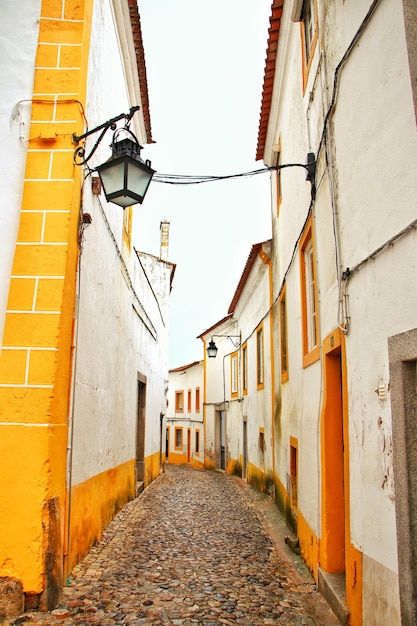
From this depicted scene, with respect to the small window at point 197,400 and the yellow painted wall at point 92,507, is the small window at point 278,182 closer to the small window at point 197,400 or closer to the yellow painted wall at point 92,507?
the yellow painted wall at point 92,507

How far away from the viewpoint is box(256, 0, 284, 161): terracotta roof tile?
745 cm

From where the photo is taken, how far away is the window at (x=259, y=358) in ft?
41.8

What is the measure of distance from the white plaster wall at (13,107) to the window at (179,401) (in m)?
28.9

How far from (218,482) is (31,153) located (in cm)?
1207

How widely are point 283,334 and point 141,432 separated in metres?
5.13

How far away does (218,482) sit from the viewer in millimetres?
15062

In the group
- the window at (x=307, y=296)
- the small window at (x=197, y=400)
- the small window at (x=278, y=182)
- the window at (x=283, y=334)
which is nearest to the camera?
the window at (x=307, y=296)

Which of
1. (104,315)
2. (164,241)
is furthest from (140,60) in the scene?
(164,241)

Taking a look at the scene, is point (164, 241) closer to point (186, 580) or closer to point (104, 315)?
point (104, 315)

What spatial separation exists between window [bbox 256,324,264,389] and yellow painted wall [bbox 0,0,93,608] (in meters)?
8.24

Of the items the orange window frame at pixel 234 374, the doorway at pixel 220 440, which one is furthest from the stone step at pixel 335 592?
the doorway at pixel 220 440

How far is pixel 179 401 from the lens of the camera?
33.6 meters

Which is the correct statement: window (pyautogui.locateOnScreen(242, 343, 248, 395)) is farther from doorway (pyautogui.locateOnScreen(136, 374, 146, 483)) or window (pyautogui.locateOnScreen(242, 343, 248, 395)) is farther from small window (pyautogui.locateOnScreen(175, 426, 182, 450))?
small window (pyautogui.locateOnScreen(175, 426, 182, 450))

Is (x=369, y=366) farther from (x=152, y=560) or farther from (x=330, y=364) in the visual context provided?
(x=152, y=560)
